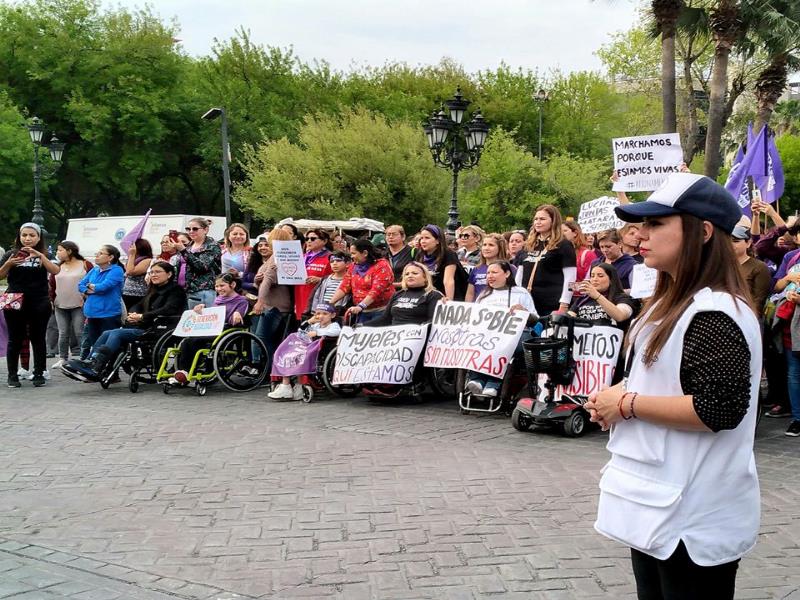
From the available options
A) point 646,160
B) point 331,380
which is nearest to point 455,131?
point 646,160

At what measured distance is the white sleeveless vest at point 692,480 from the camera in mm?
2320

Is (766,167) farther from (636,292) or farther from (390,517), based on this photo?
(390,517)

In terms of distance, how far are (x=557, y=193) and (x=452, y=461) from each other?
30.3 metres

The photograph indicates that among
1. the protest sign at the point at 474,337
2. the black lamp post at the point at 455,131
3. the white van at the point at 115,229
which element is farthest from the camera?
the white van at the point at 115,229

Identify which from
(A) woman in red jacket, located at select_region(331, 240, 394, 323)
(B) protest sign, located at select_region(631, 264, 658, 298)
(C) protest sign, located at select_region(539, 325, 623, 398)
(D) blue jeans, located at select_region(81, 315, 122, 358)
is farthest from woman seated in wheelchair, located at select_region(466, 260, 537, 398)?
(D) blue jeans, located at select_region(81, 315, 122, 358)

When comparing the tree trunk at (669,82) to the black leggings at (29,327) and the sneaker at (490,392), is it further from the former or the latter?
the black leggings at (29,327)

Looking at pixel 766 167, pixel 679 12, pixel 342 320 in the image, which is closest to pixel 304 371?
pixel 342 320

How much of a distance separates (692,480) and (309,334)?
28.1 feet

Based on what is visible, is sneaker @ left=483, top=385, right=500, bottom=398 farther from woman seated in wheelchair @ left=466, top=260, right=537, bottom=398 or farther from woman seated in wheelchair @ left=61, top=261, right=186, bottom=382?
woman seated in wheelchair @ left=61, top=261, right=186, bottom=382

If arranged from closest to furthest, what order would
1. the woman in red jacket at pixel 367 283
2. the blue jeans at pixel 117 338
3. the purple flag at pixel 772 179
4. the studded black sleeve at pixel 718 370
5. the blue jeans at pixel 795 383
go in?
the studded black sleeve at pixel 718 370 → the blue jeans at pixel 795 383 → the woman in red jacket at pixel 367 283 → the blue jeans at pixel 117 338 → the purple flag at pixel 772 179

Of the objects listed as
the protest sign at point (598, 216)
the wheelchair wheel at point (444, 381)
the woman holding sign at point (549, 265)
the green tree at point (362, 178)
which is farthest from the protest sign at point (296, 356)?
the green tree at point (362, 178)

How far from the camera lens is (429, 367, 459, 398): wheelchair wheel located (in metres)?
10.4

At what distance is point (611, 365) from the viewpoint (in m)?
8.48

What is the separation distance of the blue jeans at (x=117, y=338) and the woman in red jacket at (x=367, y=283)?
8.65 ft
